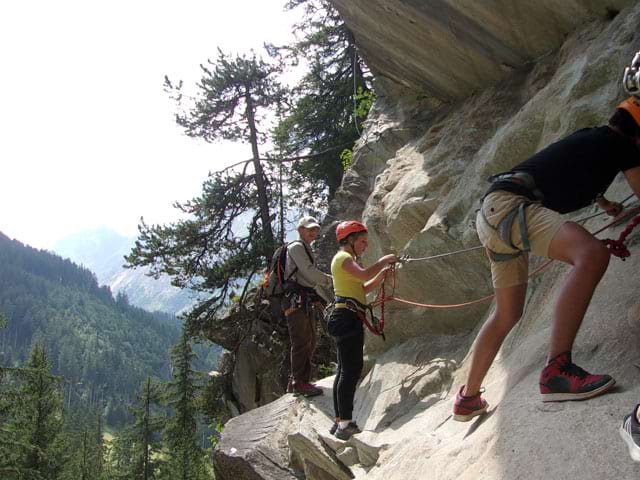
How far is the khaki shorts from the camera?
3.30 meters

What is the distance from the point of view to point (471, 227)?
6203 millimetres

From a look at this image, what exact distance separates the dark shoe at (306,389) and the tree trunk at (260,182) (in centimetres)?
907

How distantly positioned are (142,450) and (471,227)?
31830mm

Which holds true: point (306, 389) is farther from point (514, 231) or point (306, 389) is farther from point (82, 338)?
point (82, 338)

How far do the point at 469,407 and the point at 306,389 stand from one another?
3.75 meters

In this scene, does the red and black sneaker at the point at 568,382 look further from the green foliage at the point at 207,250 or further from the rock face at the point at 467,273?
the green foliage at the point at 207,250

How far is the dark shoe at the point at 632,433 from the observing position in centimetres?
242

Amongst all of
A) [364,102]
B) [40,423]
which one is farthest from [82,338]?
[364,102]

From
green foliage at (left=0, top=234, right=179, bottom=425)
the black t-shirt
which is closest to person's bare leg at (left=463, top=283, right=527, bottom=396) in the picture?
the black t-shirt

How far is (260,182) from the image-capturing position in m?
17.7

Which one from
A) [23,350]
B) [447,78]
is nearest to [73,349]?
[23,350]

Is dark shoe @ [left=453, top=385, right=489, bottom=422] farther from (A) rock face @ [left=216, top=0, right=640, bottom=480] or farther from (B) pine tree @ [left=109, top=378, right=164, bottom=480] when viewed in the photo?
(B) pine tree @ [left=109, top=378, right=164, bottom=480]

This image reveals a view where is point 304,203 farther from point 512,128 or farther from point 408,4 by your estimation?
point 512,128

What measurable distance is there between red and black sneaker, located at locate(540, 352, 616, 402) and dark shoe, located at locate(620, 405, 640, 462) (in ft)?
1.40
